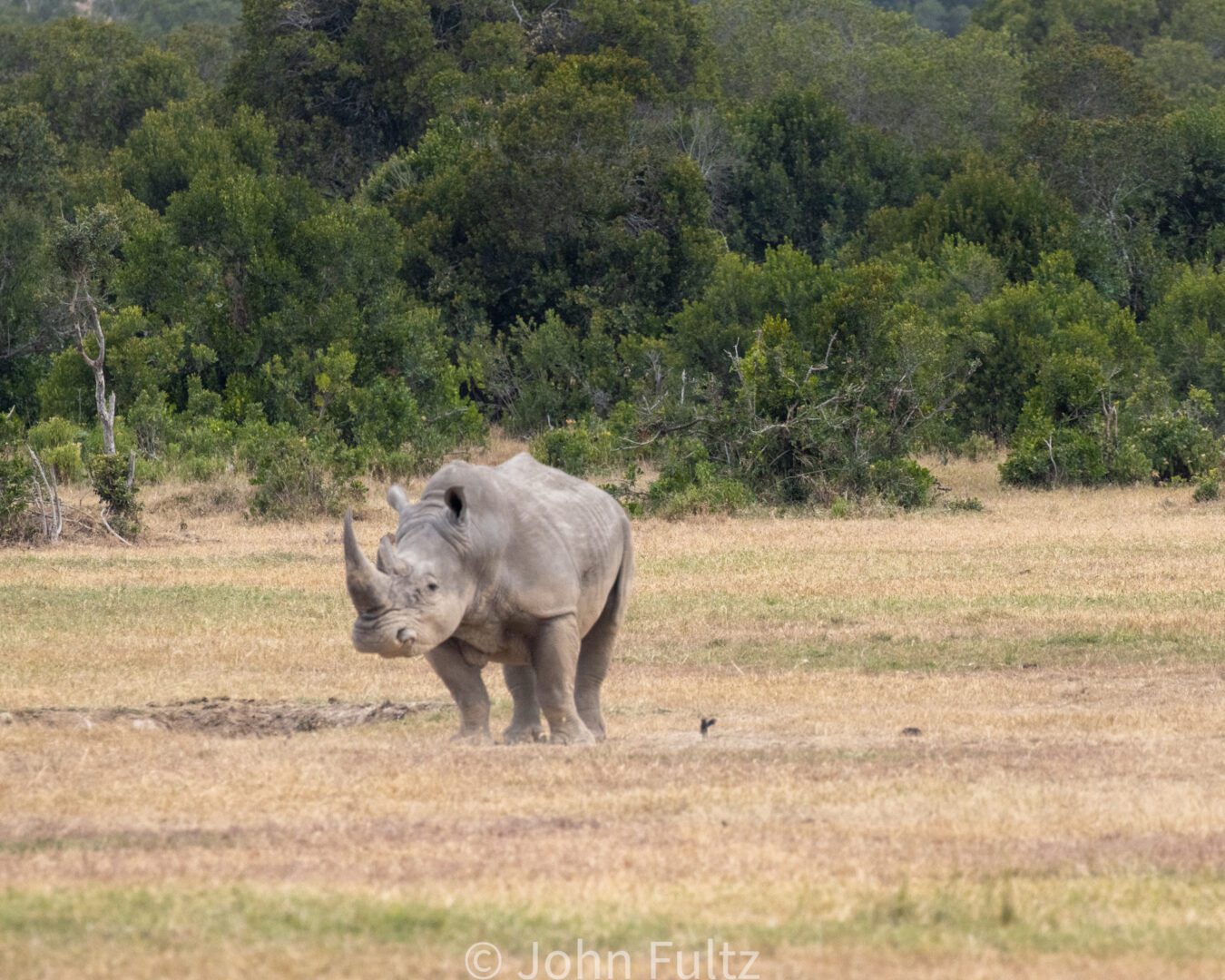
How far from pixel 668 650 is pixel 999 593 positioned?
11.7 feet

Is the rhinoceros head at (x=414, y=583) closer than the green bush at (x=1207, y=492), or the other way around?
the rhinoceros head at (x=414, y=583)

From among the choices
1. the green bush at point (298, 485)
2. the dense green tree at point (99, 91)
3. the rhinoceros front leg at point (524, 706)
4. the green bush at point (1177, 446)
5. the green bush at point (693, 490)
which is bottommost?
the green bush at point (1177, 446)

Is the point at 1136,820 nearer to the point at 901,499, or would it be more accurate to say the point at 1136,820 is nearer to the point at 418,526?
the point at 418,526

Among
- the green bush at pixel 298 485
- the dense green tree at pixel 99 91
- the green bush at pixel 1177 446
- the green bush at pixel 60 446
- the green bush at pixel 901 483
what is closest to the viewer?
the green bush at pixel 298 485

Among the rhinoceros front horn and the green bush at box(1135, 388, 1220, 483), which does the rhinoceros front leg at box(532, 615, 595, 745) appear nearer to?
the rhinoceros front horn

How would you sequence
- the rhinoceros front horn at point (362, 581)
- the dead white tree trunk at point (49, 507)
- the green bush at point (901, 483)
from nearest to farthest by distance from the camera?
1. the rhinoceros front horn at point (362, 581)
2. the dead white tree trunk at point (49, 507)
3. the green bush at point (901, 483)

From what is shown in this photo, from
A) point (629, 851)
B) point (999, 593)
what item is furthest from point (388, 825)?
point (999, 593)

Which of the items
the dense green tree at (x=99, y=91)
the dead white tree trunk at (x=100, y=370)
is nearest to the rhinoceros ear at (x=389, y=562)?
the dead white tree trunk at (x=100, y=370)

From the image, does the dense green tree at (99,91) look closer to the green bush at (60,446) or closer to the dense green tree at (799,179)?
the dense green tree at (799,179)

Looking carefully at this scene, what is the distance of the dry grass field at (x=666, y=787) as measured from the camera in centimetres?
649

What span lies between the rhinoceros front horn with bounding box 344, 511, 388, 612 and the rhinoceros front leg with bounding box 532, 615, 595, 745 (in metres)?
1.11

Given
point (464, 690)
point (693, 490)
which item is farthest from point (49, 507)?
point (464, 690)

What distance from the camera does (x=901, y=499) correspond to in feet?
81.9

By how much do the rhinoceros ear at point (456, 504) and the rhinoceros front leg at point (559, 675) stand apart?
28.5 inches
